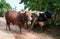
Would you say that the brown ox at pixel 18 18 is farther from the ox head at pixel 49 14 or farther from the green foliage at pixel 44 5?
the ox head at pixel 49 14

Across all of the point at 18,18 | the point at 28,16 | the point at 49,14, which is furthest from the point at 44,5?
the point at 28,16

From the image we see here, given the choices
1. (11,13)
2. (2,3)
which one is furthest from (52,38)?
(2,3)

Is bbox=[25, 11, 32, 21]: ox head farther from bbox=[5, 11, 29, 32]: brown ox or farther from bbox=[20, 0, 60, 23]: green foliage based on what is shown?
bbox=[20, 0, 60, 23]: green foliage

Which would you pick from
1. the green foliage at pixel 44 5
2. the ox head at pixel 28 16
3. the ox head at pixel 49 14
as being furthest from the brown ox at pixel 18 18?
the ox head at pixel 49 14

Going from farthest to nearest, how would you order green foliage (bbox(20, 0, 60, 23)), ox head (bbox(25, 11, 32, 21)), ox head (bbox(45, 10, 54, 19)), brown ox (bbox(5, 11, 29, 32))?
green foliage (bbox(20, 0, 60, 23)), ox head (bbox(45, 10, 54, 19)), brown ox (bbox(5, 11, 29, 32)), ox head (bbox(25, 11, 32, 21))

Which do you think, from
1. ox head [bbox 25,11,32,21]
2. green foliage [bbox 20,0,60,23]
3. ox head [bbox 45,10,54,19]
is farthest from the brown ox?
ox head [bbox 45,10,54,19]

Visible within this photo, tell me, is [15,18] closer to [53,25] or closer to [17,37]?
[17,37]

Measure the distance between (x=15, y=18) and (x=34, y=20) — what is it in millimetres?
1127

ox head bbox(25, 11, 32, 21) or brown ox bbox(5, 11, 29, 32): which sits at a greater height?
ox head bbox(25, 11, 32, 21)

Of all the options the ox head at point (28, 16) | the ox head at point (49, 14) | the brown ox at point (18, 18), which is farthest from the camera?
the ox head at point (49, 14)

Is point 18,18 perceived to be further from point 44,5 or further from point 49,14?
point 44,5

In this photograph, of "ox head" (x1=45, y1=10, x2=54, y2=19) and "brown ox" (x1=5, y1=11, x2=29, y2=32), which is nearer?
"brown ox" (x1=5, y1=11, x2=29, y2=32)

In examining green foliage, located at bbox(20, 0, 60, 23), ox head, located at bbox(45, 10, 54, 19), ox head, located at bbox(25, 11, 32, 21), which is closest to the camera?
ox head, located at bbox(25, 11, 32, 21)

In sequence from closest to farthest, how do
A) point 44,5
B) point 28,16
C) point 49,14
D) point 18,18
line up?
point 28,16 < point 18,18 < point 49,14 < point 44,5
